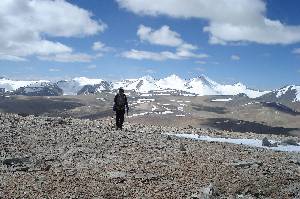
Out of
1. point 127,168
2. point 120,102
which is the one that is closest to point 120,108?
point 120,102

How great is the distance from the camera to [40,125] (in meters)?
29.6

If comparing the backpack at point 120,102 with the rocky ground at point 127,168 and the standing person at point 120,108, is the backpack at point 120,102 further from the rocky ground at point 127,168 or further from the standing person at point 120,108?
the rocky ground at point 127,168

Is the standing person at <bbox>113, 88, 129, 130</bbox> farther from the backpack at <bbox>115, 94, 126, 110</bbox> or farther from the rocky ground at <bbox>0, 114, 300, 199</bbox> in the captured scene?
the rocky ground at <bbox>0, 114, 300, 199</bbox>

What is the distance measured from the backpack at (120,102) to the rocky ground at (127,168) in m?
4.67

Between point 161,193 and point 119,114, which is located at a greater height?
point 119,114

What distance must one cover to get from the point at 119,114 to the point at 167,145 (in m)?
7.84

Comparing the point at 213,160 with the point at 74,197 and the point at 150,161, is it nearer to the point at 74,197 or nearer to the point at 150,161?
the point at 150,161

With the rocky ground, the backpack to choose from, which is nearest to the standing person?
the backpack

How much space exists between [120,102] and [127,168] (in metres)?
13.7

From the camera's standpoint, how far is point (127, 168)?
20.0 metres

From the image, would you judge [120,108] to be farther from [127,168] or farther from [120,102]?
[127,168]

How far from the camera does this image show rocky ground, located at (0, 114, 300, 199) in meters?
16.7

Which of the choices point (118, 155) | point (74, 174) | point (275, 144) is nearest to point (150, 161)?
point (118, 155)

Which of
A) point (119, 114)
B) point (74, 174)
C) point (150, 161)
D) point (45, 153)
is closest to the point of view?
point (74, 174)
